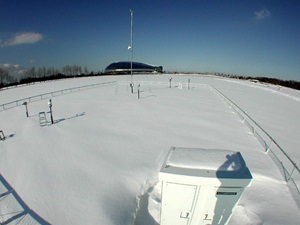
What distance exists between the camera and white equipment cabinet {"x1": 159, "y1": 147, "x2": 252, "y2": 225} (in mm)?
3145

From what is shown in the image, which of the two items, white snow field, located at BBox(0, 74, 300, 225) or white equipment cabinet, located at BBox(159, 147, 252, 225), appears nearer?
white equipment cabinet, located at BBox(159, 147, 252, 225)

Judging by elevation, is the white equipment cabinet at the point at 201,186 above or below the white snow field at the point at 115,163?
above

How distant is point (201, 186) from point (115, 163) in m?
5.00

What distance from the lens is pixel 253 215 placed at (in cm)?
489

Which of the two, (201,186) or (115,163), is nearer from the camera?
(201,186)

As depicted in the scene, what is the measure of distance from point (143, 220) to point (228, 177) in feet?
9.47

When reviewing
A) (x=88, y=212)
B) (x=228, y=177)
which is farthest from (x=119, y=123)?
(x=228, y=177)

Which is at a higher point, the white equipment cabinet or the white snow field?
the white equipment cabinet

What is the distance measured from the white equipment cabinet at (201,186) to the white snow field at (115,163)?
161 centimetres

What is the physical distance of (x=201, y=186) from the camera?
3.19 metres

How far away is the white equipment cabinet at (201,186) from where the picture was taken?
3.14 m

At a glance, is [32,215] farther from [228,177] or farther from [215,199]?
[228,177]

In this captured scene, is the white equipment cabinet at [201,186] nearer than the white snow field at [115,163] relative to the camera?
Yes

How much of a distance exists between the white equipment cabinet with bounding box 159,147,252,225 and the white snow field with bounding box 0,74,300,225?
5.27ft
